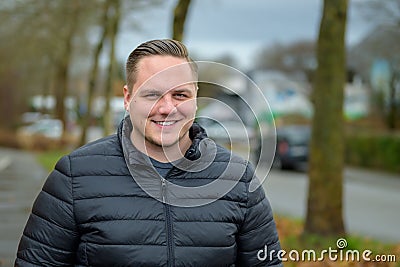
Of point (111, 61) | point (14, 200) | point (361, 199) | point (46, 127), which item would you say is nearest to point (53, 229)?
point (14, 200)

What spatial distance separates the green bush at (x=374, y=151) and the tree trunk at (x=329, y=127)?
17535 mm

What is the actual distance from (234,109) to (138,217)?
2.00 ft

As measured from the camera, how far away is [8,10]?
25.6m

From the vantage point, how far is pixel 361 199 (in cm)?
2009

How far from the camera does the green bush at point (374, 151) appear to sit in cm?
2716

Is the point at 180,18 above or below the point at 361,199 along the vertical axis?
above

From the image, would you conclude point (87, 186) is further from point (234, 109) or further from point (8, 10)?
point (8, 10)

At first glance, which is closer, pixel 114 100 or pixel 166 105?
pixel 166 105

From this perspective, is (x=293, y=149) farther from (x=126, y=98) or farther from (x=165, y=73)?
(x=165, y=73)

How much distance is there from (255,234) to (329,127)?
634 cm

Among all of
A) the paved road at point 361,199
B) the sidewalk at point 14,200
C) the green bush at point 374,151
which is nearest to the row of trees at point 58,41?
the sidewalk at point 14,200

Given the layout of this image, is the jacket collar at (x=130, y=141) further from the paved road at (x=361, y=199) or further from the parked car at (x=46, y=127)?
the parked car at (x=46, y=127)

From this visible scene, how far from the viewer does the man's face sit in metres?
2.99

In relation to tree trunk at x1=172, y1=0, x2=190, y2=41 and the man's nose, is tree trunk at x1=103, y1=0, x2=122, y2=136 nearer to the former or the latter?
tree trunk at x1=172, y1=0, x2=190, y2=41
